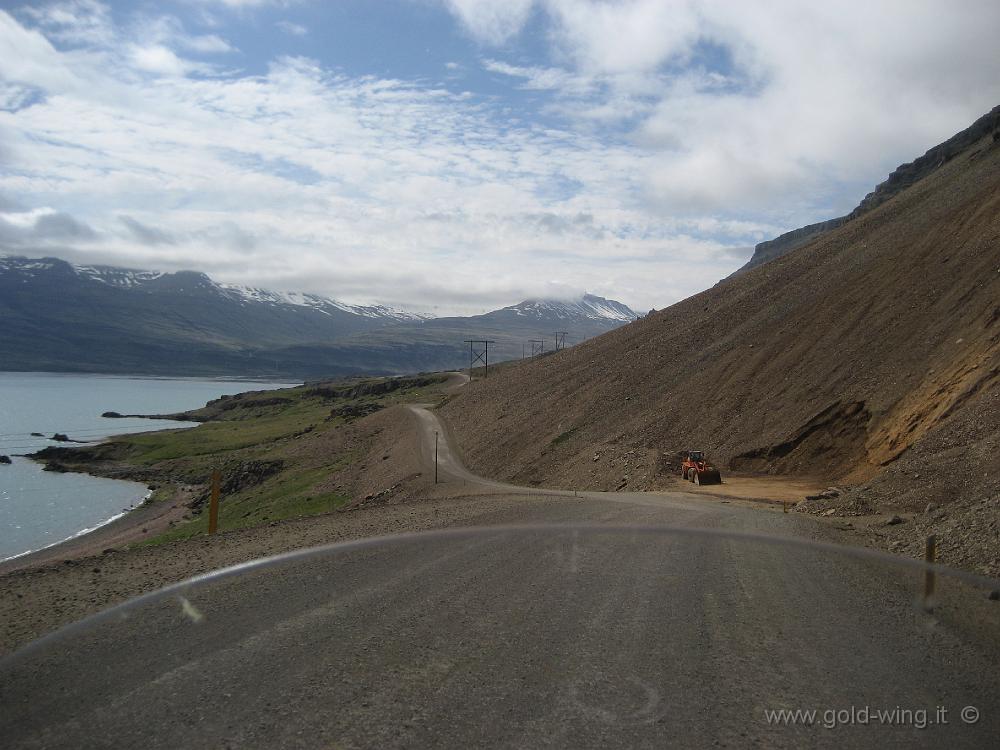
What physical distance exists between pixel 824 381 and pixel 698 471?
1008 cm

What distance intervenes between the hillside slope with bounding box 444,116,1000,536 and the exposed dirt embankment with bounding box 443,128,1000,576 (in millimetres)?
99

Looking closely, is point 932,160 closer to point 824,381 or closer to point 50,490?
point 824,381

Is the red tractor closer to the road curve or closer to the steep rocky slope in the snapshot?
the road curve

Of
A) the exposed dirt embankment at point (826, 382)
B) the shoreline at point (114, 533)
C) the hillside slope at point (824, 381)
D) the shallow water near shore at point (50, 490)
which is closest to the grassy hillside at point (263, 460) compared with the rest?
the shoreline at point (114, 533)

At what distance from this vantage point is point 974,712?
5500 millimetres

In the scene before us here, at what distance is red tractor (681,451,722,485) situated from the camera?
28406 millimetres

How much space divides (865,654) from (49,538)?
46728 mm

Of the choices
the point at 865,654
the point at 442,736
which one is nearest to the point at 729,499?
the point at 865,654

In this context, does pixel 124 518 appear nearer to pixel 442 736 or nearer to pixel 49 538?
pixel 49 538

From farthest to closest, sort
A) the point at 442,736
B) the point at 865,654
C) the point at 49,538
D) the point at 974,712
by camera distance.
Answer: the point at 49,538
the point at 865,654
the point at 974,712
the point at 442,736

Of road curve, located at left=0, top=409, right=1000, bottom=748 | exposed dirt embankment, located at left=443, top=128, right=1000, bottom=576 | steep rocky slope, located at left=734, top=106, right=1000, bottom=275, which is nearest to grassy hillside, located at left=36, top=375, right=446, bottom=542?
exposed dirt embankment, located at left=443, top=128, right=1000, bottom=576

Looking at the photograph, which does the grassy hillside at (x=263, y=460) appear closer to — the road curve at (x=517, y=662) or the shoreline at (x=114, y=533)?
the shoreline at (x=114, y=533)

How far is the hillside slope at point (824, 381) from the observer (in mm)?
25141

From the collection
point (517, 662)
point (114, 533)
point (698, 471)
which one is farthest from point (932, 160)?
point (517, 662)
